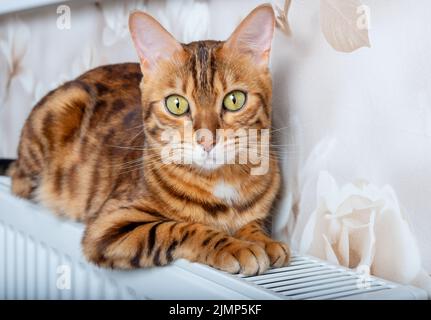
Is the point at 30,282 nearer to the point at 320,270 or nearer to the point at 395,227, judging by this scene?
the point at 320,270

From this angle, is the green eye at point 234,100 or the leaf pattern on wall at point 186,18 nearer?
the green eye at point 234,100

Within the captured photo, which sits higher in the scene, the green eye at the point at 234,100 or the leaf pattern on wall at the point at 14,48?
the leaf pattern on wall at the point at 14,48

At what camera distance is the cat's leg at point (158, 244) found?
79 cm

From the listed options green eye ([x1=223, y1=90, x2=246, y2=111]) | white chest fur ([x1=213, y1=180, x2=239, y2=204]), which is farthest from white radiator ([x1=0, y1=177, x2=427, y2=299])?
green eye ([x1=223, y1=90, x2=246, y2=111])

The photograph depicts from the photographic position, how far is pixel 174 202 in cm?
93

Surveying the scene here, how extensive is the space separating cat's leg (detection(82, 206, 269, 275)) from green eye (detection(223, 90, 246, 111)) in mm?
180

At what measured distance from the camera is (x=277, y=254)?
842 mm

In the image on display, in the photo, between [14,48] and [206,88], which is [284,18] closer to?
[206,88]

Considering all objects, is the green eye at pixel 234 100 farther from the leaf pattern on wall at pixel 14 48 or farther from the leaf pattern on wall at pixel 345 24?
the leaf pattern on wall at pixel 14 48

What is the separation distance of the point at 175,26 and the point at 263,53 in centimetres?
30

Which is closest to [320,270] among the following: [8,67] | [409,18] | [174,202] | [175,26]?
[174,202]

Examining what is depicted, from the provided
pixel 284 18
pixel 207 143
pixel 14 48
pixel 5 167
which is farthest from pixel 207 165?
pixel 14 48

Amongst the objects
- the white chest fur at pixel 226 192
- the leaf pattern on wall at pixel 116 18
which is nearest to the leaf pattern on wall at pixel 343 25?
the white chest fur at pixel 226 192

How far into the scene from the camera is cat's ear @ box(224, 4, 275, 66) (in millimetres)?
873
